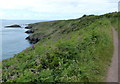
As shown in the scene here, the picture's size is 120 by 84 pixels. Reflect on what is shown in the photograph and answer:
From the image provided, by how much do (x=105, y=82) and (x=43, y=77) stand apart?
346cm

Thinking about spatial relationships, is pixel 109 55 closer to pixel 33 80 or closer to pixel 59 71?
pixel 59 71

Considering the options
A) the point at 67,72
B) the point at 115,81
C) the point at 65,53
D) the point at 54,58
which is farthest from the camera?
the point at 65,53

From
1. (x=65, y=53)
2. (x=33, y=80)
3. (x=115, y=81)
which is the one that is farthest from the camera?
(x=65, y=53)

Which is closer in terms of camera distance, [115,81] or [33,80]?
[33,80]

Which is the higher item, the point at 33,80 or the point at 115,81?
the point at 33,80

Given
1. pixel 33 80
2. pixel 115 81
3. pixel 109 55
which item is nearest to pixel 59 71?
pixel 33 80

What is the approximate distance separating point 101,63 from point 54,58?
3.70m

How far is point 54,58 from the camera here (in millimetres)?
8062

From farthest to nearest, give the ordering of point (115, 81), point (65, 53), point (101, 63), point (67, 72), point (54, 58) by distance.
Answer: point (101, 63)
point (65, 53)
point (54, 58)
point (115, 81)
point (67, 72)

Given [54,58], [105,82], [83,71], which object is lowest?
[105,82]

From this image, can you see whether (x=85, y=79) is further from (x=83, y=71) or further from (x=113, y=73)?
(x=113, y=73)

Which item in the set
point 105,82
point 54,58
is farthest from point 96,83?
point 54,58

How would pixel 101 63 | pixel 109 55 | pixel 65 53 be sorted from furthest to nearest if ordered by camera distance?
pixel 109 55 < pixel 101 63 < pixel 65 53

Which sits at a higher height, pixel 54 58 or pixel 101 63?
pixel 54 58
